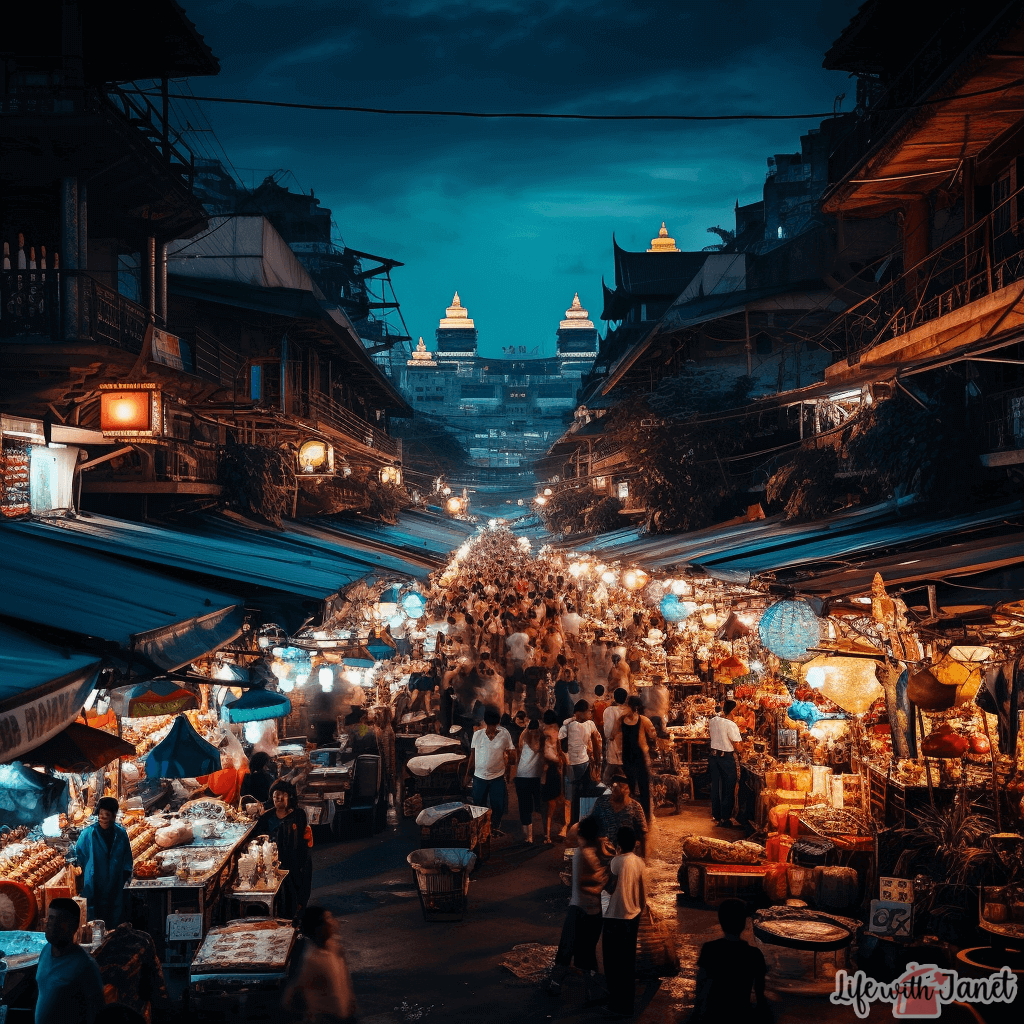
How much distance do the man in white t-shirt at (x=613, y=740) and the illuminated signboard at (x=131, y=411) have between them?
6.71 metres


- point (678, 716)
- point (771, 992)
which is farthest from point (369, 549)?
point (771, 992)

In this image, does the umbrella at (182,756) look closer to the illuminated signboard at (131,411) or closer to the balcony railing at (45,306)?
the illuminated signboard at (131,411)

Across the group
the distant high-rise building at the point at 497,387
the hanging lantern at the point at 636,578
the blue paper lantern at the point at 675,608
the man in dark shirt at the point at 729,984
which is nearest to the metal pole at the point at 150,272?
the blue paper lantern at the point at 675,608

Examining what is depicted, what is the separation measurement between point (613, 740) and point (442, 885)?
3.76 metres

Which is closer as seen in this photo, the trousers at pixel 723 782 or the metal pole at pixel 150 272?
the trousers at pixel 723 782

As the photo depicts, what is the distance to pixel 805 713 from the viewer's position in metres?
12.3

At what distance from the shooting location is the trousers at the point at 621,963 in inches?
284

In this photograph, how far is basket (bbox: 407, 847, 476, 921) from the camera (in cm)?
909

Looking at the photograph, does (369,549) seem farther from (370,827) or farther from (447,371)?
(447,371)

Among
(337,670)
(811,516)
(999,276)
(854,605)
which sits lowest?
(337,670)

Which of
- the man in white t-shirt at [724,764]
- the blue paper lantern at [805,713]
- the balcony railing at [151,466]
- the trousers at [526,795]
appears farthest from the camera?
the balcony railing at [151,466]

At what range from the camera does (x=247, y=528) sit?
1562cm

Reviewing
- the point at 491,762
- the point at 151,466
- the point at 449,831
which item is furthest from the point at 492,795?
the point at 151,466

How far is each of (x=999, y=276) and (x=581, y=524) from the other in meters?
25.7
